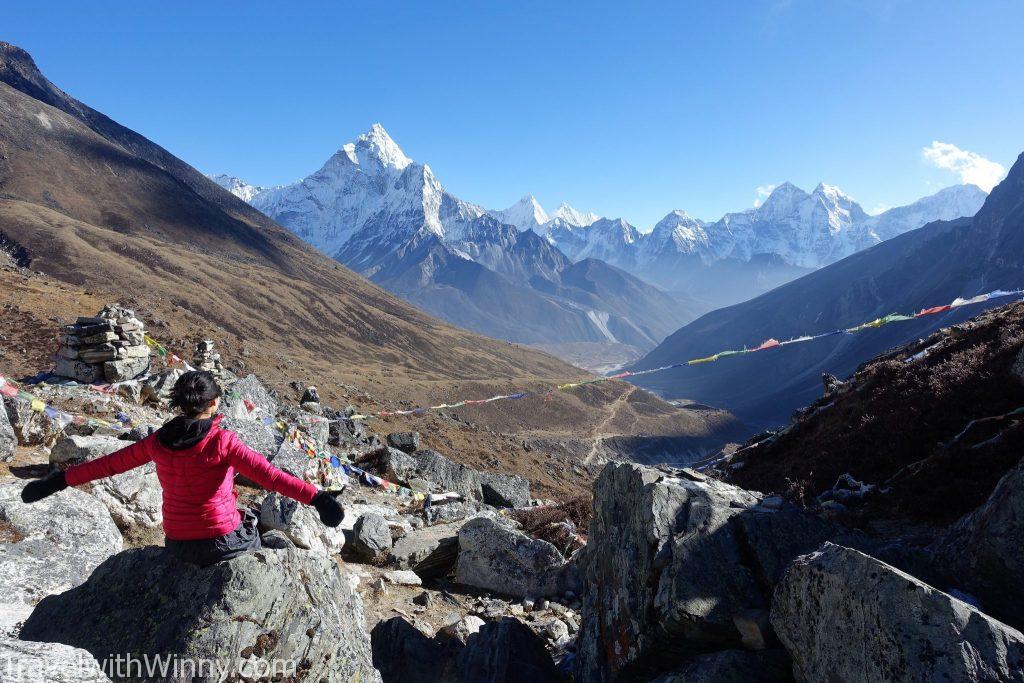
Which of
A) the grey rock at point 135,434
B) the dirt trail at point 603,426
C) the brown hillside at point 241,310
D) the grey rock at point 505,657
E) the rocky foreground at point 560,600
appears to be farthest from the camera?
the dirt trail at point 603,426

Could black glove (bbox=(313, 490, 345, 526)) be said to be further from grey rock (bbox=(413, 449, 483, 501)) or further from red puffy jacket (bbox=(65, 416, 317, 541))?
grey rock (bbox=(413, 449, 483, 501))

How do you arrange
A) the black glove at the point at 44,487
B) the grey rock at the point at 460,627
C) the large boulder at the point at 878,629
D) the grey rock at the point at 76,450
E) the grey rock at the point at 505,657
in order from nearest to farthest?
the large boulder at the point at 878,629 → the black glove at the point at 44,487 → the grey rock at the point at 505,657 → the grey rock at the point at 460,627 → the grey rock at the point at 76,450

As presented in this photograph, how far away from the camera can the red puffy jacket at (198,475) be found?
452 cm

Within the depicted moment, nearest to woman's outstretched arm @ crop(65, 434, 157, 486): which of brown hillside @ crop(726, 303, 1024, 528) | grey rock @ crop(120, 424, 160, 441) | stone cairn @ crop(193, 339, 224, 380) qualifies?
grey rock @ crop(120, 424, 160, 441)

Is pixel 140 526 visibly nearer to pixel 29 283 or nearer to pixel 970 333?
pixel 970 333

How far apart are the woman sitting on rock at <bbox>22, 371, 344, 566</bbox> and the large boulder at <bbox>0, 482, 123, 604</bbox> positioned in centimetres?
235

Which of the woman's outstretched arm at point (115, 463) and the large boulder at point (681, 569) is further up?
the woman's outstretched arm at point (115, 463)

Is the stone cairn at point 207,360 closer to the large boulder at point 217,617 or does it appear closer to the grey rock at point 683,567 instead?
the large boulder at point 217,617

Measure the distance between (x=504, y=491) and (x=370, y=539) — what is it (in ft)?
42.1

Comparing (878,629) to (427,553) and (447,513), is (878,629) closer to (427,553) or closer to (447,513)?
(427,553)

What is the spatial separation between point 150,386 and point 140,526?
36.0 ft

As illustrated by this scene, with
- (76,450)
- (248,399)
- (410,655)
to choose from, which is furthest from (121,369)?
(410,655)

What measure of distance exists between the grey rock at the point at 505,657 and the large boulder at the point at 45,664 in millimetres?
3859

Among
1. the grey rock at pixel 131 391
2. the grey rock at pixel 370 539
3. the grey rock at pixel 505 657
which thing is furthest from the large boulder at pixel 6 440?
the grey rock at pixel 505 657
